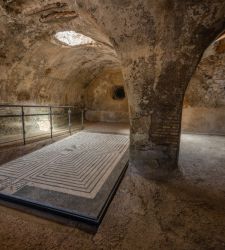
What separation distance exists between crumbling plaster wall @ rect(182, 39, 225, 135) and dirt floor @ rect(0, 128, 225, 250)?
3530 mm

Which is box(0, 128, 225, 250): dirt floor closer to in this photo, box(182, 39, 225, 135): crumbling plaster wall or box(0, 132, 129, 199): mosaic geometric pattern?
box(0, 132, 129, 199): mosaic geometric pattern

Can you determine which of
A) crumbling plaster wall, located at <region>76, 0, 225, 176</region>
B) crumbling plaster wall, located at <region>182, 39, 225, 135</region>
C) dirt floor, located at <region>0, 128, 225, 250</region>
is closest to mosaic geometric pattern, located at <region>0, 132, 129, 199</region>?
dirt floor, located at <region>0, 128, 225, 250</region>

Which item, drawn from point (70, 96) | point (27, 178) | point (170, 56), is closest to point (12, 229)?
point (27, 178)

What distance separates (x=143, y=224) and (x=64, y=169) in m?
1.38

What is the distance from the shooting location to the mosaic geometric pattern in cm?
196

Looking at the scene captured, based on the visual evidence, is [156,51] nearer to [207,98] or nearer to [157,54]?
[157,54]

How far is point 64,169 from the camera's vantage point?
2.39m

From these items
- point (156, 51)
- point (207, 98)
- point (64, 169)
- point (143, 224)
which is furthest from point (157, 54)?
point (207, 98)

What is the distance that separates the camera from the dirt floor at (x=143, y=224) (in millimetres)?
1271

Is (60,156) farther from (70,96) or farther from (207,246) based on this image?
(70,96)

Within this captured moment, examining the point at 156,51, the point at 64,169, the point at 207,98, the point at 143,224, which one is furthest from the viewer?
the point at 207,98

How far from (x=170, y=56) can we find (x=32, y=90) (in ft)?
14.3

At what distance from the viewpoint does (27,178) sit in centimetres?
213

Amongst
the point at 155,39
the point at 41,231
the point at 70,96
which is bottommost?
the point at 41,231
